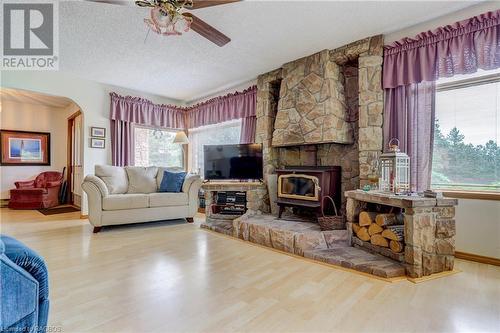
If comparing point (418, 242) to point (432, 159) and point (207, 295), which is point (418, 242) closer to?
point (432, 159)

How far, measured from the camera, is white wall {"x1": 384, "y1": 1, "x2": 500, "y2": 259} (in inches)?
93.4

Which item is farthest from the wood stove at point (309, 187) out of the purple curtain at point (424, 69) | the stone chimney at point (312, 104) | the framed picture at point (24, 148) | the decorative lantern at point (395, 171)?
the framed picture at point (24, 148)

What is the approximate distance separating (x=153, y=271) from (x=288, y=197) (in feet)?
6.22

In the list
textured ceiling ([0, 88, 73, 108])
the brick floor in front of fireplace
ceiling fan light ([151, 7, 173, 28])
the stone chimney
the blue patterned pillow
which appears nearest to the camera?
ceiling fan light ([151, 7, 173, 28])

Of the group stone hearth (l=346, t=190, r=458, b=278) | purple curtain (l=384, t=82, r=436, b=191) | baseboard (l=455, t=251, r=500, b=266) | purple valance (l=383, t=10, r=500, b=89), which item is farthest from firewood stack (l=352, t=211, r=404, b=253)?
purple valance (l=383, t=10, r=500, b=89)

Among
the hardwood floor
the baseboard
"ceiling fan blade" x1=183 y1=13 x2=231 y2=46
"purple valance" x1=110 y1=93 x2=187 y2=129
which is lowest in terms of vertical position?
the hardwood floor

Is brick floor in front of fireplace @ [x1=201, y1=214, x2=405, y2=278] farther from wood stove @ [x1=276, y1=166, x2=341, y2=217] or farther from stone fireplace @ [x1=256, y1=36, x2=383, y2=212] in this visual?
stone fireplace @ [x1=256, y1=36, x2=383, y2=212]

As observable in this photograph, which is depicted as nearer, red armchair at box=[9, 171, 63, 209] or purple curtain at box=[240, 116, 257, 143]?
purple curtain at box=[240, 116, 257, 143]

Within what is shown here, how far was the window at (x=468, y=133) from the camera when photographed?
98.3 inches

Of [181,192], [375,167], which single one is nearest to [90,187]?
[181,192]

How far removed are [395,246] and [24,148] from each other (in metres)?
7.60

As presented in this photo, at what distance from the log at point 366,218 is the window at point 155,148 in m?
4.39

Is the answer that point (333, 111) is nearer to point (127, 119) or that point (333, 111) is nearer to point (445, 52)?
point (445, 52)

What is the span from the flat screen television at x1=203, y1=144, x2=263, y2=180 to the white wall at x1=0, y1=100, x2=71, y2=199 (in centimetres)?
429
